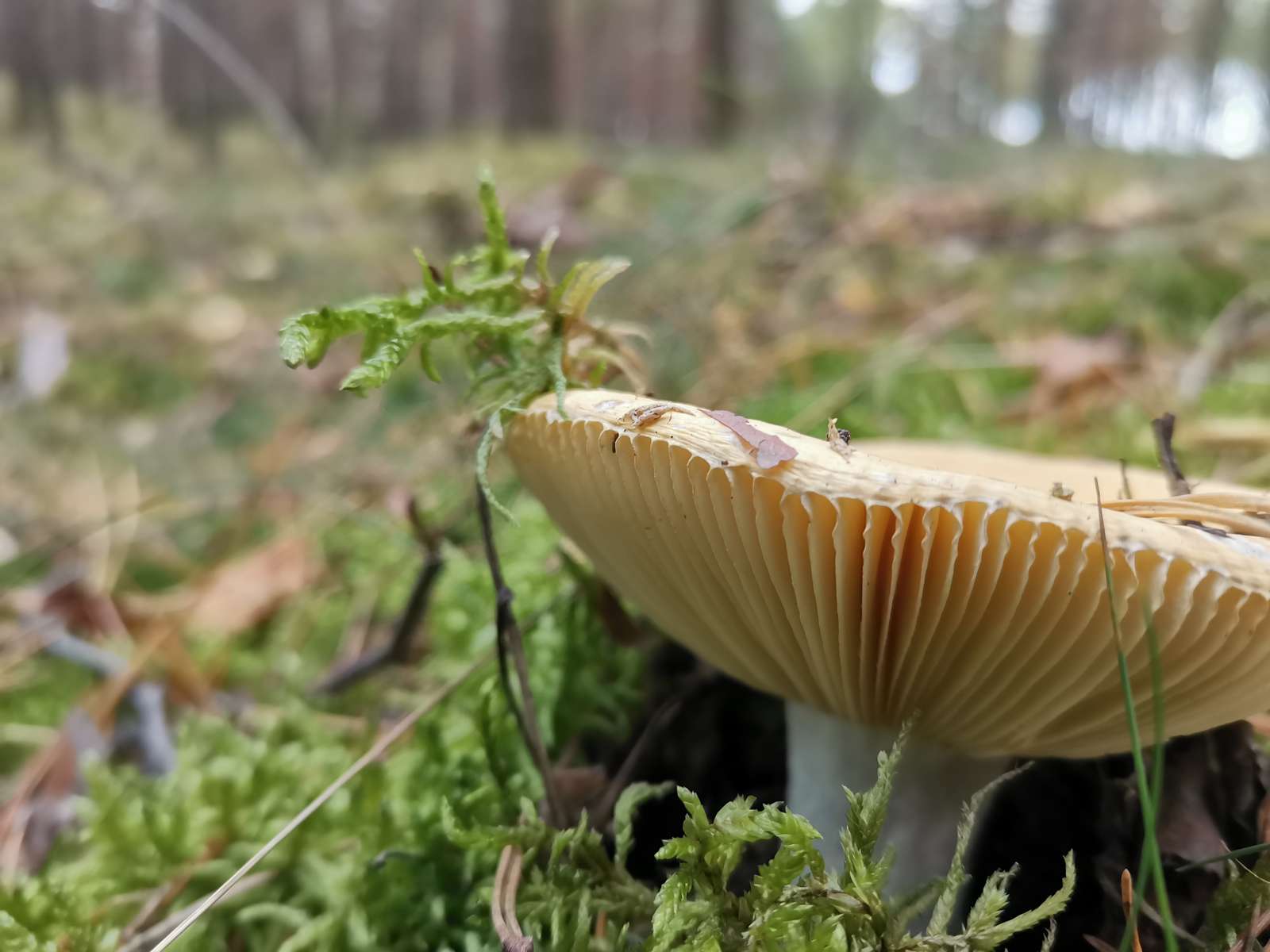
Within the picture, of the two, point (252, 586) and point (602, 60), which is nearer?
point (252, 586)

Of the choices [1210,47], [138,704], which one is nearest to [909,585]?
[138,704]

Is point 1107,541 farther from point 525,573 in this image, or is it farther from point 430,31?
point 430,31

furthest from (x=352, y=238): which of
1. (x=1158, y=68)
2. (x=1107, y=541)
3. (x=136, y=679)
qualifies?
(x=1158, y=68)

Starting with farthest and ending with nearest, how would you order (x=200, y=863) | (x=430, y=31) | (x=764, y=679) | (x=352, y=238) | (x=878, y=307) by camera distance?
(x=430, y=31)
(x=352, y=238)
(x=878, y=307)
(x=200, y=863)
(x=764, y=679)

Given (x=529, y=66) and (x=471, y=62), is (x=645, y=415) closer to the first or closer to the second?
(x=529, y=66)

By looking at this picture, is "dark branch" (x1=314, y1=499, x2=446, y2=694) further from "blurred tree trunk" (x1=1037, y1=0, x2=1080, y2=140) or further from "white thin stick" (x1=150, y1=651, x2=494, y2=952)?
"blurred tree trunk" (x1=1037, y1=0, x2=1080, y2=140)

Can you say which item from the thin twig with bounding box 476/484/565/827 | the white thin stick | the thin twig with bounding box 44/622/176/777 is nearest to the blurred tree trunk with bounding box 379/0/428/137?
the thin twig with bounding box 44/622/176/777
